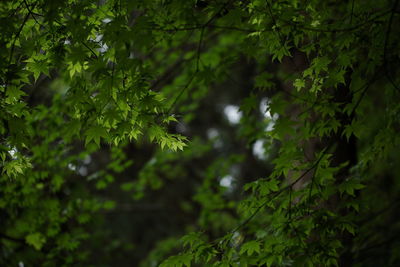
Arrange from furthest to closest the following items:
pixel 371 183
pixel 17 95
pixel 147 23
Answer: pixel 371 183
pixel 17 95
pixel 147 23

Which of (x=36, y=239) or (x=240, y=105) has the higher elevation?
(x=36, y=239)

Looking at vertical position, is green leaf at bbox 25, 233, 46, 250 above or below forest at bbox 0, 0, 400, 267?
above

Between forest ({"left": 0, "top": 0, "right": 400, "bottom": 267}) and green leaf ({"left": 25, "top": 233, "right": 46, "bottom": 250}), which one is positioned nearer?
forest ({"left": 0, "top": 0, "right": 400, "bottom": 267})

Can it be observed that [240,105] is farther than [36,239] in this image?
No

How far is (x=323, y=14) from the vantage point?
10.8ft

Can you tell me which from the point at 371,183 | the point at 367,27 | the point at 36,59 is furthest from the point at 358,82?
the point at 371,183

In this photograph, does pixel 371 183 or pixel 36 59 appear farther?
pixel 371 183

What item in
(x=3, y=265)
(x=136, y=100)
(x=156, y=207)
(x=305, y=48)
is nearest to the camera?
(x=136, y=100)

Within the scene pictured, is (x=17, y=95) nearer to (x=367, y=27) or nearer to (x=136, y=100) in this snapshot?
(x=136, y=100)

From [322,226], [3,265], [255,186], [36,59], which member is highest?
[3,265]

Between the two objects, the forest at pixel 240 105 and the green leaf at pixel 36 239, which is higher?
the green leaf at pixel 36 239

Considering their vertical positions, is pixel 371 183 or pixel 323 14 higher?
pixel 323 14

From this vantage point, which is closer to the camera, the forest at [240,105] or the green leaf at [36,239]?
the forest at [240,105]

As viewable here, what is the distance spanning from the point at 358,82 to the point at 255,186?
3.86ft
